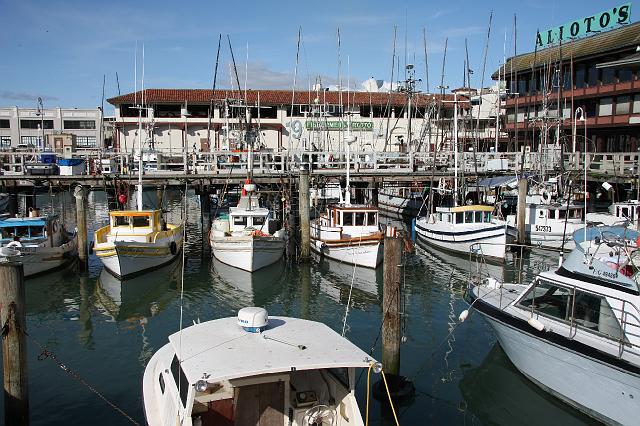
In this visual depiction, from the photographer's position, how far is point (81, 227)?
23750 mm

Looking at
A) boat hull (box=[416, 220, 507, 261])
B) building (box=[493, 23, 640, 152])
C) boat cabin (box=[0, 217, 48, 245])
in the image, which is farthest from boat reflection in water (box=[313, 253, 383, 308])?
building (box=[493, 23, 640, 152])

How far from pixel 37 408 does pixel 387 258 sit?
26.1 feet

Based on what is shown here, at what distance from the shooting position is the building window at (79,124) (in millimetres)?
89062

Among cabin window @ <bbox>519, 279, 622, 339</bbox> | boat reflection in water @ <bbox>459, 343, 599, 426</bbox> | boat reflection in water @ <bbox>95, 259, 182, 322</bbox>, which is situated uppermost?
cabin window @ <bbox>519, 279, 622, 339</bbox>

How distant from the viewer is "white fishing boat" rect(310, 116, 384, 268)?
82.2ft

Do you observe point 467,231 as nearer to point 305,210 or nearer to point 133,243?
point 305,210

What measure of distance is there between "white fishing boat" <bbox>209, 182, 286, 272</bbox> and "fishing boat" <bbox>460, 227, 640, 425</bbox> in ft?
41.2

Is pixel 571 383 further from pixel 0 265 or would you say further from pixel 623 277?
pixel 0 265

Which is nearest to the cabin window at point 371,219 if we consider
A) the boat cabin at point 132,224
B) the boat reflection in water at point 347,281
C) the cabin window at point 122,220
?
the boat reflection in water at point 347,281

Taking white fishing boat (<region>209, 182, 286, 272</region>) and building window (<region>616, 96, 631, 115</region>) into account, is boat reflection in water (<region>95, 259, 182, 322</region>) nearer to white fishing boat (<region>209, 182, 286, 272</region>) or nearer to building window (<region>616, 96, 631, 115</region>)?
white fishing boat (<region>209, 182, 286, 272</region>)

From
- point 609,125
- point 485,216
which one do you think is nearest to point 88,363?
point 485,216

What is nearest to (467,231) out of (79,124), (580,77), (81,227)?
(81,227)

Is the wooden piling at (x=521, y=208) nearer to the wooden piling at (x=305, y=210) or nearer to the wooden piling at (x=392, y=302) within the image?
the wooden piling at (x=305, y=210)

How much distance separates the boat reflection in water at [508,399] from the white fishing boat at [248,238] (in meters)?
12.3
